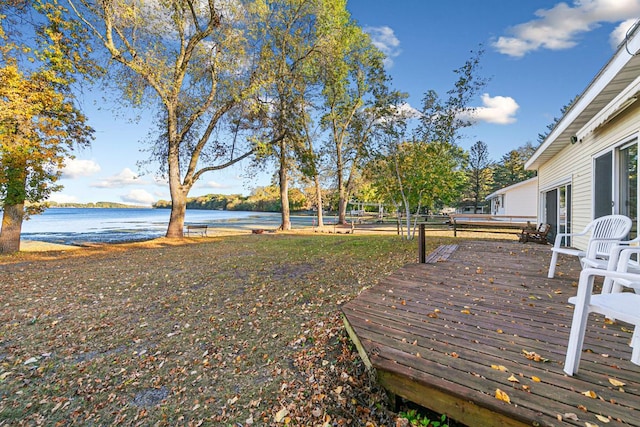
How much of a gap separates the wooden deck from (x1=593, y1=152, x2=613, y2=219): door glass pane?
2810mm

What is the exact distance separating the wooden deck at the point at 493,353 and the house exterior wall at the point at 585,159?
3.03m

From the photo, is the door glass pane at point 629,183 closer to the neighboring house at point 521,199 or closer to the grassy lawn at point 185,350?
the grassy lawn at point 185,350

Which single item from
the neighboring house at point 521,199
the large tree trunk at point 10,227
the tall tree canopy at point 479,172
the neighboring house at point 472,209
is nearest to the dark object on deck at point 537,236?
the neighboring house at point 521,199

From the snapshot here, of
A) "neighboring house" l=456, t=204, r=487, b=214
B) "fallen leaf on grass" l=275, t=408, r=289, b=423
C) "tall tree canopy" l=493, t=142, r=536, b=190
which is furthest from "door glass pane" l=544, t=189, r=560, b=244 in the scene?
"tall tree canopy" l=493, t=142, r=536, b=190

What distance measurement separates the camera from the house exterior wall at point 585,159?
465cm

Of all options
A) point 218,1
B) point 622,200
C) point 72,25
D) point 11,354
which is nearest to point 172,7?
point 218,1

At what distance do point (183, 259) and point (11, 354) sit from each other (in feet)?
16.7

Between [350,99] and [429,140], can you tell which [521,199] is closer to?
[350,99]

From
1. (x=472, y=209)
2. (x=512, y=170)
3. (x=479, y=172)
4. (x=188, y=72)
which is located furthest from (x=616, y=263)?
(x=472, y=209)

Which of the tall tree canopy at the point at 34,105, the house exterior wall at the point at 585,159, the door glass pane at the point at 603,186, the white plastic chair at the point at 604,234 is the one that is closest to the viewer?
the white plastic chair at the point at 604,234

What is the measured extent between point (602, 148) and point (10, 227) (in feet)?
56.4

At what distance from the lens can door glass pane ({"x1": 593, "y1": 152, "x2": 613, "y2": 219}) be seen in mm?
5293

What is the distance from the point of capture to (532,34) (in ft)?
28.9

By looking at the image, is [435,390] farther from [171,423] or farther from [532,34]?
[532,34]
